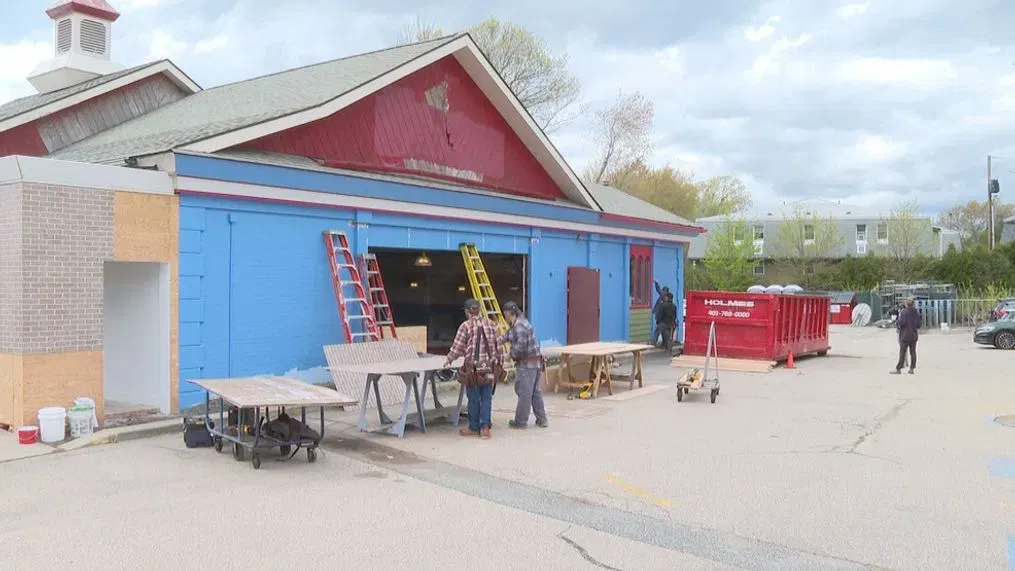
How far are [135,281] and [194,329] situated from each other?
1080mm

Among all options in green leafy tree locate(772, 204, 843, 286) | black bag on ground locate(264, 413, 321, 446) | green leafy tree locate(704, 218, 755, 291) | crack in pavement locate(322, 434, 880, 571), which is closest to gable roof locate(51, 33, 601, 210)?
Result: black bag on ground locate(264, 413, 321, 446)

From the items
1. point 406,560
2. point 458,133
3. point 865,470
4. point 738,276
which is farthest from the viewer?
point 738,276

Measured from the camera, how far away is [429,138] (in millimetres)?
15617

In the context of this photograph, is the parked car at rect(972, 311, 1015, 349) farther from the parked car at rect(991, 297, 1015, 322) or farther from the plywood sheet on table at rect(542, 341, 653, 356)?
the plywood sheet on table at rect(542, 341, 653, 356)

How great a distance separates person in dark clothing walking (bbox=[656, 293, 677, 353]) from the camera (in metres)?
21.2

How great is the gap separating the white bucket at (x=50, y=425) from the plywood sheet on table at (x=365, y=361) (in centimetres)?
322

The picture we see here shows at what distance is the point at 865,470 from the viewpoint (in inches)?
344

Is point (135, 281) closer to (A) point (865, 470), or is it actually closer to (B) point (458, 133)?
(B) point (458, 133)

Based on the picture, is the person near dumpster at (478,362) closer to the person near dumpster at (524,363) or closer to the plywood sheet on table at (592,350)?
the person near dumpster at (524,363)

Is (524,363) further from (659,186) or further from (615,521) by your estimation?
(659,186)

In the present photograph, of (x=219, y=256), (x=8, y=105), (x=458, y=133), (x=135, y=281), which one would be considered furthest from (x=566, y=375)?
(x=8, y=105)

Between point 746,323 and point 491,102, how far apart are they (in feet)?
24.8

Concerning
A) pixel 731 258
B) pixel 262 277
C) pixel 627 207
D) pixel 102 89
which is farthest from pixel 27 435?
pixel 731 258

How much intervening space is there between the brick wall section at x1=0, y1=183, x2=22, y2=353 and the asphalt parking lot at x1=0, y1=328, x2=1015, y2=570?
5.82ft
